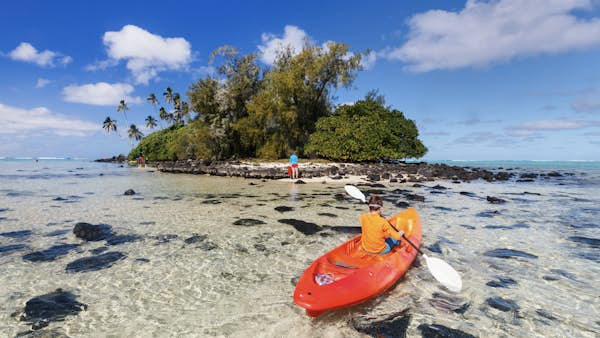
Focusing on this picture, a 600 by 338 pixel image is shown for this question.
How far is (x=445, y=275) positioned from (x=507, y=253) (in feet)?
14.0

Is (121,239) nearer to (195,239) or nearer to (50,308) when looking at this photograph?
(195,239)

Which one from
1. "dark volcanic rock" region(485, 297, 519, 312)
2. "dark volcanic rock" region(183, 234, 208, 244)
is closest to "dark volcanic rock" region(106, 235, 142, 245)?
"dark volcanic rock" region(183, 234, 208, 244)

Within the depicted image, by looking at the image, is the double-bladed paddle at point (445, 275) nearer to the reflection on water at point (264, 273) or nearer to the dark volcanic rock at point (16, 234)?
the reflection on water at point (264, 273)

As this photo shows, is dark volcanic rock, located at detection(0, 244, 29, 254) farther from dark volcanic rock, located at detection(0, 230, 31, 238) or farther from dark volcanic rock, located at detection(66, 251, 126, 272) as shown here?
dark volcanic rock, located at detection(66, 251, 126, 272)

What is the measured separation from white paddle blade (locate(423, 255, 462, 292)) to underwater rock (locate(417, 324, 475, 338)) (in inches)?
34.8

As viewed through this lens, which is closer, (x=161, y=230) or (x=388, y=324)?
(x=388, y=324)

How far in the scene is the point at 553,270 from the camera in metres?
7.31

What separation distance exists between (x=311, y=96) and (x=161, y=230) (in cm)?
3734

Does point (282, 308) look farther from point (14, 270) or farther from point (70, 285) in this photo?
point (14, 270)

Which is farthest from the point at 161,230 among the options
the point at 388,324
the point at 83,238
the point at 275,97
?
the point at 275,97

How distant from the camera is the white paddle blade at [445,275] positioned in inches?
217

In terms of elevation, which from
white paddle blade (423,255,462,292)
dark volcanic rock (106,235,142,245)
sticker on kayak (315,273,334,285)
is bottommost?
dark volcanic rock (106,235,142,245)

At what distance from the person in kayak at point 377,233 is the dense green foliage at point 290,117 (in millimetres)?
34344

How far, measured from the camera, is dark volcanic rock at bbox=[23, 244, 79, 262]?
7.83 metres
